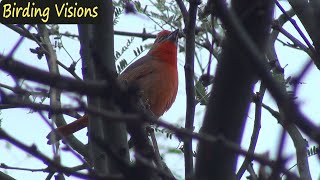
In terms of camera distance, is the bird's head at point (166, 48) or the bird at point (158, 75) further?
the bird's head at point (166, 48)

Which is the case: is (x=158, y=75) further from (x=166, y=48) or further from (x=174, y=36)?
(x=166, y=48)

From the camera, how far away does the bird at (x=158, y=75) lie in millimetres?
6648

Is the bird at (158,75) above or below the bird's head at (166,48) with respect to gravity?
below

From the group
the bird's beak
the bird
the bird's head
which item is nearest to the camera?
the bird's beak

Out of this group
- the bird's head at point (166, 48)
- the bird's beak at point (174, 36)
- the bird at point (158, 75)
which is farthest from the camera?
the bird's head at point (166, 48)

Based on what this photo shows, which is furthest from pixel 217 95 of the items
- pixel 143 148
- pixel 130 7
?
pixel 130 7

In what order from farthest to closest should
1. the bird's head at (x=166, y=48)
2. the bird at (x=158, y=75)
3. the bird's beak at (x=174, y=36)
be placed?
the bird's head at (x=166, y=48) → the bird at (x=158, y=75) → the bird's beak at (x=174, y=36)

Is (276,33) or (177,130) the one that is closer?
(177,130)

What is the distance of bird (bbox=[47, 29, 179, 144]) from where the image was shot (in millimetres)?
6648

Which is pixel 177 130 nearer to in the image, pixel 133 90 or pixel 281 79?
pixel 133 90

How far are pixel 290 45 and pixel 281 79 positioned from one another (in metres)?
0.27

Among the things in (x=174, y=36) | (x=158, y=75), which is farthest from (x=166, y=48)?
(x=158, y=75)

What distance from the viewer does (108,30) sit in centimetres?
304

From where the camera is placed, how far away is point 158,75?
702 cm
